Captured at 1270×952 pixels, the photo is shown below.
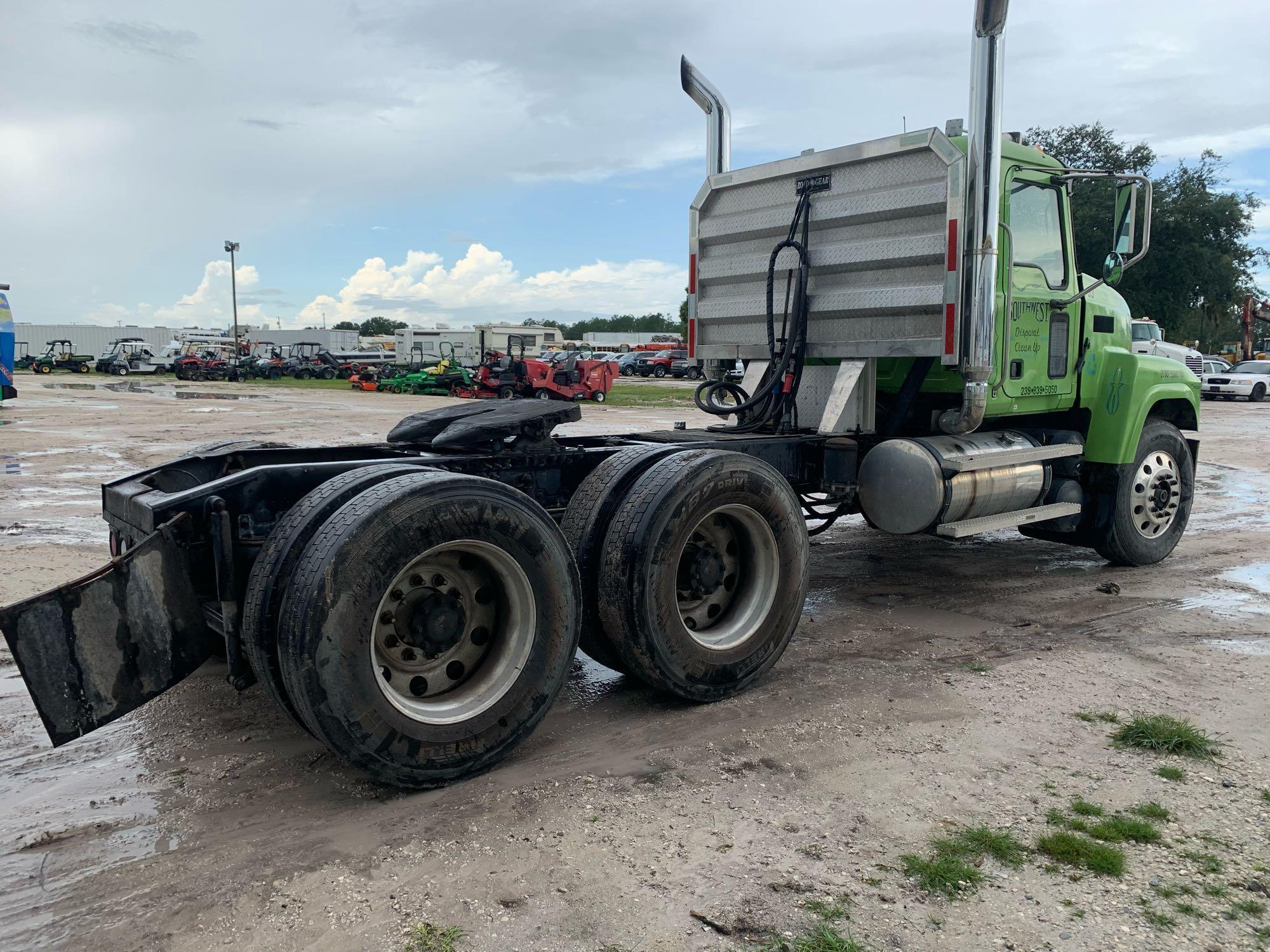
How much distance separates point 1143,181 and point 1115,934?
5.36 meters

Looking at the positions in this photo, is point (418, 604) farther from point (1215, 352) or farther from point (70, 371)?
point (1215, 352)

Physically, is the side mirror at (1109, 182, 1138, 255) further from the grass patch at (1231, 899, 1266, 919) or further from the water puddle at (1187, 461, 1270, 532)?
the grass patch at (1231, 899, 1266, 919)

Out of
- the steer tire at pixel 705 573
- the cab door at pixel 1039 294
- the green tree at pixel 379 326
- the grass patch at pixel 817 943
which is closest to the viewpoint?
the grass patch at pixel 817 943

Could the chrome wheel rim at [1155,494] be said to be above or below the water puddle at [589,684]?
above

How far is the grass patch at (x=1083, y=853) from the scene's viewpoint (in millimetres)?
3080

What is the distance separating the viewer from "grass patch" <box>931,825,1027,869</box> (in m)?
3.14

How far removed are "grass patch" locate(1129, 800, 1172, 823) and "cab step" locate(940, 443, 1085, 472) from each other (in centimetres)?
285

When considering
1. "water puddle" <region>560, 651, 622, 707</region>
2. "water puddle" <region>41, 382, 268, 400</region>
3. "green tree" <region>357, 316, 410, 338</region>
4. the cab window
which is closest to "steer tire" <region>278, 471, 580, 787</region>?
"water puddle" <region>560, 651, 622, 707</region>

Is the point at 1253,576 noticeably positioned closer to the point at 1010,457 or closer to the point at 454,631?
the point at 1010,457

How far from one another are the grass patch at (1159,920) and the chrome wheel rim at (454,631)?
90.0 inches

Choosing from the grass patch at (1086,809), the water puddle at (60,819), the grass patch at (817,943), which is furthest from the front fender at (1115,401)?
the water puddle at (60,819)

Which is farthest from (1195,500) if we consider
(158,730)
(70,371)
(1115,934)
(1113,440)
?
(70,371)

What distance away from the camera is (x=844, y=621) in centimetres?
614

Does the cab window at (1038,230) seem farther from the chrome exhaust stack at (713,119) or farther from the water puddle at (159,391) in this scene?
the water puddle at (159,391)
